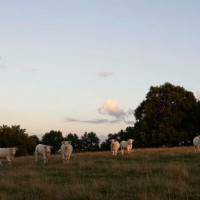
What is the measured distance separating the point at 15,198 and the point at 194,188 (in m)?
6.17

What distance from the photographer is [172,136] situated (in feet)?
184

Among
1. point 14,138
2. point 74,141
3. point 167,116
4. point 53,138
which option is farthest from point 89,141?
point 167,116

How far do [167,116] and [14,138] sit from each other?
1623 inches

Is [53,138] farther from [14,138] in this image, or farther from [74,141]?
[14,138]

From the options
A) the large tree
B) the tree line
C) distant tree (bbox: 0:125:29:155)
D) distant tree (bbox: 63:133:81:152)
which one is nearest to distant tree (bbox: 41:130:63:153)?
distant tree (bbox: 63:133:81:152)

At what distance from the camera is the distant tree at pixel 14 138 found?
8025 cm

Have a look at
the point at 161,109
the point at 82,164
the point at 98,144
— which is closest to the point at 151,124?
the point at 161,109

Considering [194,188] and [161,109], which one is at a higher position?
[161,109]

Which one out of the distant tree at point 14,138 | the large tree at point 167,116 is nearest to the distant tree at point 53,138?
the distant tree at point 14,138

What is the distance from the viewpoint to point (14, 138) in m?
81.3

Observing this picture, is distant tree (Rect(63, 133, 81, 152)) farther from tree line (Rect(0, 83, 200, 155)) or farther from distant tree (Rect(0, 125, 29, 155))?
tree line (Rect(0, 83, 200, 155))

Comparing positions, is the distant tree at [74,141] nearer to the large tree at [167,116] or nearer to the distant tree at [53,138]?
the distant tree at [53,138]

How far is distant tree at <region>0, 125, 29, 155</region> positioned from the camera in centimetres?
8025

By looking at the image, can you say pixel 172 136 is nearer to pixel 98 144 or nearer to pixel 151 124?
pixel 151 124
